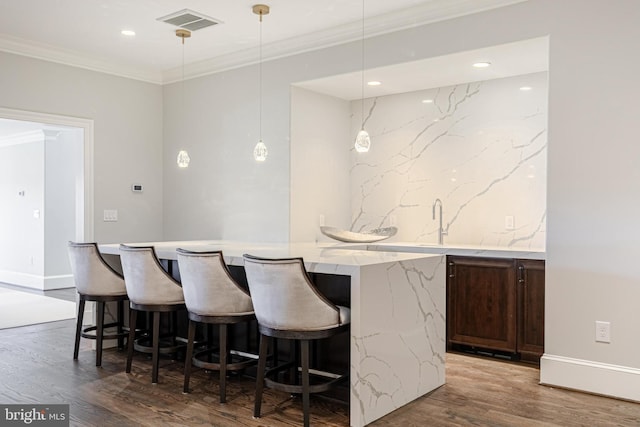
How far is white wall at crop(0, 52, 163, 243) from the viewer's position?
212 inches

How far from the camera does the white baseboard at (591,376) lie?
350 cm

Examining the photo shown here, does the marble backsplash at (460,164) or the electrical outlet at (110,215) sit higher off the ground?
the marble backsplash at (460,164)

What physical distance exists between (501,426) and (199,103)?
14.7ft

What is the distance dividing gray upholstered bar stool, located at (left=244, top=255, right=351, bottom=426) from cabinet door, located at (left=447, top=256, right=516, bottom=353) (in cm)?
176

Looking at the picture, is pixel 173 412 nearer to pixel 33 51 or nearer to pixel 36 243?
pixel 33 51

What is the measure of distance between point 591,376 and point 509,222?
1660 millimetres

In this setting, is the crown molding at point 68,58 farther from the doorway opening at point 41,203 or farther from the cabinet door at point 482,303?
the cabinet door at point 482,303

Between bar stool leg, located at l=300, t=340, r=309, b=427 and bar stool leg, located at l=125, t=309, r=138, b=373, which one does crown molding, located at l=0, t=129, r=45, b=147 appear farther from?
bar stool leg, located at l=300, t=340, r=309, b=427

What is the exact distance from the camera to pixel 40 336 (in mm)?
5250

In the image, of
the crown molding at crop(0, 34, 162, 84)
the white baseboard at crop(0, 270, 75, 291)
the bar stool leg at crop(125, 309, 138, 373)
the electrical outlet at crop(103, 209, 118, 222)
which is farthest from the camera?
the white baseboard at crop(0, 270, 75, 291)

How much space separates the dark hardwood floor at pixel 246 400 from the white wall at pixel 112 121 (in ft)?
6.90

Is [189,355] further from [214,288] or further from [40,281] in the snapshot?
[40,281]

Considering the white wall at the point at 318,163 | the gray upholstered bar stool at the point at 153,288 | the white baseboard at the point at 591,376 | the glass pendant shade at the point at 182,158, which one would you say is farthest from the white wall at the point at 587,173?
the gray upholstered bar stool at the point at 153,288

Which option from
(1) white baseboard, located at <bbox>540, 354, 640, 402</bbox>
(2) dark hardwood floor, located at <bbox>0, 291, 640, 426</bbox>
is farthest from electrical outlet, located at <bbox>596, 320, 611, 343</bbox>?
(2) dark hardwood floor, located at <bbox>0, 291, 640, 426</bbox>
